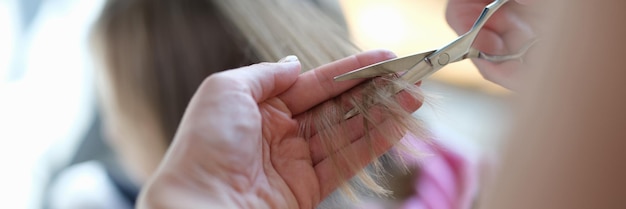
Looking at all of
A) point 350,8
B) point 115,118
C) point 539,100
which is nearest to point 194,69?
point 115,118

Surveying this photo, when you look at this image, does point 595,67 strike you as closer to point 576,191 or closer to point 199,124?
point 576,191

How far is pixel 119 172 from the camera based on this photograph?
1.21 meters

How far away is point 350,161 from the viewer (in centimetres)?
61

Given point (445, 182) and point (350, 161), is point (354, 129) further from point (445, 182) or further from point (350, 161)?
point (445, 182)

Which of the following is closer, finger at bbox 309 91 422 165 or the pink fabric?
finger at bbox 309 91 422 165

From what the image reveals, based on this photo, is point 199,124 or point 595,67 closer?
point 595,67

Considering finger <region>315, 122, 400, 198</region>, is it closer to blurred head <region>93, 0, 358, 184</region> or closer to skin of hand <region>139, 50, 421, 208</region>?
skin of hand <region>139, 50, 421, 208</region>

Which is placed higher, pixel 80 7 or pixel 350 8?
pixel 80 7

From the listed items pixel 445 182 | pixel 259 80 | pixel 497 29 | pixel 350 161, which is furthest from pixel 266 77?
pixel 445 182

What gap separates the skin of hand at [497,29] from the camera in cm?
61

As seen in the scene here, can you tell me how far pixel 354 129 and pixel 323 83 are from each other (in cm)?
5

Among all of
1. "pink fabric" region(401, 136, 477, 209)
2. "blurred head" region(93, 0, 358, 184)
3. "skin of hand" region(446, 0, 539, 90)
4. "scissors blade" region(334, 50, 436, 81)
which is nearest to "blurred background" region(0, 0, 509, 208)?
"pink fabric" region(401, 136, 477, 209)

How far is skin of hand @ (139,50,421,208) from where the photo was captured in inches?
22.9

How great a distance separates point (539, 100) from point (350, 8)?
2.82ft
